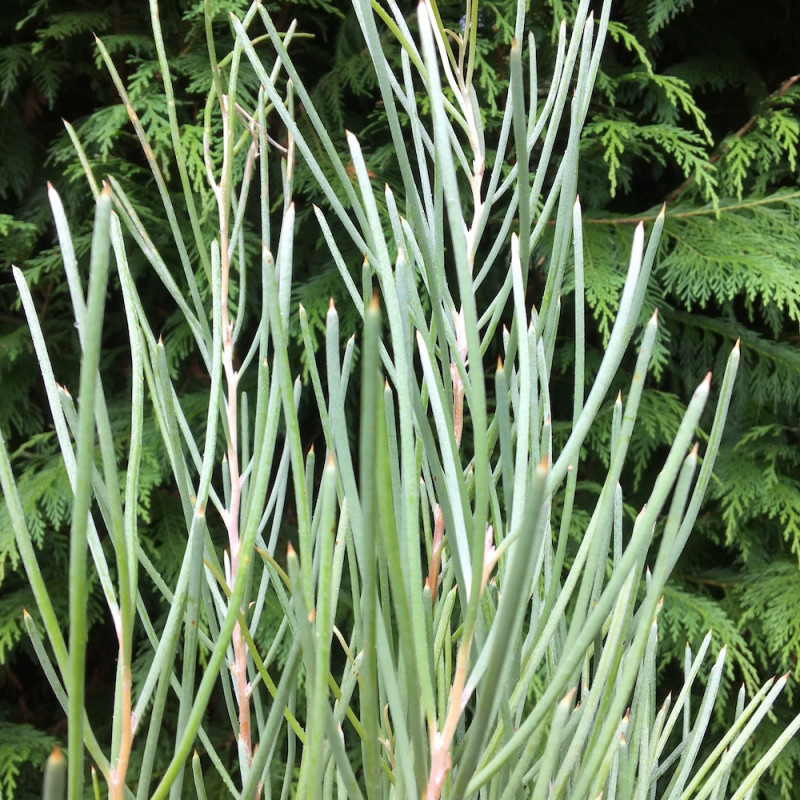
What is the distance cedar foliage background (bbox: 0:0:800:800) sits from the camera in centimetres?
100

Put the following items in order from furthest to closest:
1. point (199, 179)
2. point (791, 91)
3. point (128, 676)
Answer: point (791, 91) → point (199, 179) → point (128, 676)

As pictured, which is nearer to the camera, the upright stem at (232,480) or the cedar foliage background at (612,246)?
the upright stem at (232,480)

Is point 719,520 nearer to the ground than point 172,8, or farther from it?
nearer to the ground

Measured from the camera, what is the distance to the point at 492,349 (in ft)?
4.11

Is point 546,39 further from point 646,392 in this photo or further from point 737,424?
point 737,424

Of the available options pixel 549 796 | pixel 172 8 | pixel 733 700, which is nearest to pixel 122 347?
pixel 172 8

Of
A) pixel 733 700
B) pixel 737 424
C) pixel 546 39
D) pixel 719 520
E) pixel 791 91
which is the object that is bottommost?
pixel 733 700

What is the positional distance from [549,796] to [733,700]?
126cm

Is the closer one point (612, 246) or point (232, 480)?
point (232, 480)

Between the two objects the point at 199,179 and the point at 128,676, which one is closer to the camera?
the point at 128,676

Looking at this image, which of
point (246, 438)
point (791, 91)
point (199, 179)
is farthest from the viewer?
point (791, 91)

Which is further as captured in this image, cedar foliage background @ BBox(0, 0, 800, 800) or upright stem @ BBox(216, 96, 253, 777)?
cedar foliage background @ BBox(0, 0, 800, 800)

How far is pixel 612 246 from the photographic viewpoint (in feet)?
3.71

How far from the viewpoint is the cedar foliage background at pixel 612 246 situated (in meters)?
1.00
